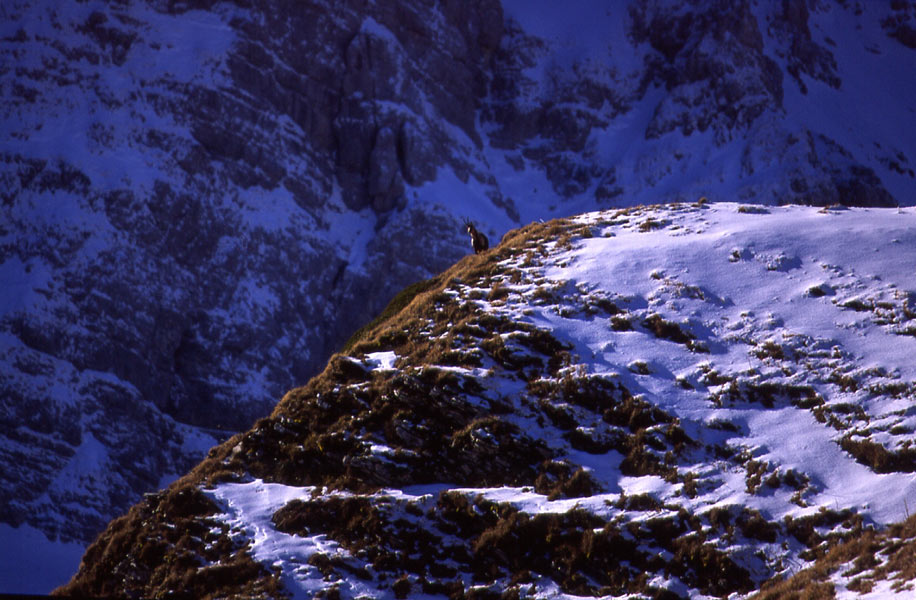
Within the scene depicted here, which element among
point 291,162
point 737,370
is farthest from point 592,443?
point 291,162

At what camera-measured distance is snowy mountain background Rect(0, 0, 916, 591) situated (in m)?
105

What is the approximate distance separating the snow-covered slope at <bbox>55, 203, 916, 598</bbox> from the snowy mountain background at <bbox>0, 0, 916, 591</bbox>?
70421mm

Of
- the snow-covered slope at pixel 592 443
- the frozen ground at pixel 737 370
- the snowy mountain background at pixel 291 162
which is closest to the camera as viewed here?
the snow-covered slope at pixel 592 443

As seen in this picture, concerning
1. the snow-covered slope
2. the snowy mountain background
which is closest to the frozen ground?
the snow-covered slope

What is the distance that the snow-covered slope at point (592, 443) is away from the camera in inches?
739

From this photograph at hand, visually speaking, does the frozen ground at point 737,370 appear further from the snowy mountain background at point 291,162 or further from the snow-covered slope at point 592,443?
the snowy mountain background at point 291,162

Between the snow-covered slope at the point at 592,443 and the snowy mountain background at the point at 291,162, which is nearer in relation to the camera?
the snow-covered slope at the point at 592,443

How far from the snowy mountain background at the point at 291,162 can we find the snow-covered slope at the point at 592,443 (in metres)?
70.4

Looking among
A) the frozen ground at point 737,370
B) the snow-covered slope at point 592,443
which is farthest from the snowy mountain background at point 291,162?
the frozen ground at point 737,370

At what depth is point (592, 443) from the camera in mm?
21734

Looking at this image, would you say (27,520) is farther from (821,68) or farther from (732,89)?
(821,68)

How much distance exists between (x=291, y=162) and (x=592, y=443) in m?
101

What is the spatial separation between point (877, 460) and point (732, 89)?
121095mm

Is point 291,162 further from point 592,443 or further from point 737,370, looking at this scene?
point 592,443
